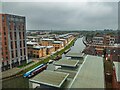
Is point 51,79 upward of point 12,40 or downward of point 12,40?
downward

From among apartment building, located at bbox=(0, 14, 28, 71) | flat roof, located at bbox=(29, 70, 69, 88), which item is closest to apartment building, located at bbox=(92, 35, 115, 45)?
apartment building, located at bbox=(0, 14, 28, 71)

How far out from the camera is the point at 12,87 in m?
11.9

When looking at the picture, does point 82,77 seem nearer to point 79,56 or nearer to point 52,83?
point 52,83

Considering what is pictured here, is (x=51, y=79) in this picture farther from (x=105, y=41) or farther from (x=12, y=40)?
(x=105, y=41)

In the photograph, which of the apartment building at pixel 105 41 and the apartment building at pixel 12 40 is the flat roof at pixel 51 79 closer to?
the apartment building at pixel 12 40

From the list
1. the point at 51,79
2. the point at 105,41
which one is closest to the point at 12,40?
the point at 51,79

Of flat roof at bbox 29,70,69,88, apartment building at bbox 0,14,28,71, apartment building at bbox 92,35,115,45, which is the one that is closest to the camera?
flat roof at bbox 29,70,69,88

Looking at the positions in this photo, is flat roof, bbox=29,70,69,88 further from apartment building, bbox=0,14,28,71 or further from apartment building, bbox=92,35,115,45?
apartment building, bbox=92,35,115,45

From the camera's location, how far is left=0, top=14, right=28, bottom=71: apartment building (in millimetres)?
16203

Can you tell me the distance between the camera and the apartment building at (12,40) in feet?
53.2

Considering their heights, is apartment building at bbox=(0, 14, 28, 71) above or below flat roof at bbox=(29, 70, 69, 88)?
above

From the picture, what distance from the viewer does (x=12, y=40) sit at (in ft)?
56.6

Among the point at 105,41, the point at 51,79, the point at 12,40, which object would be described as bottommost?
the point at 51,79

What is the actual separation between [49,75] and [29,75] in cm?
546
